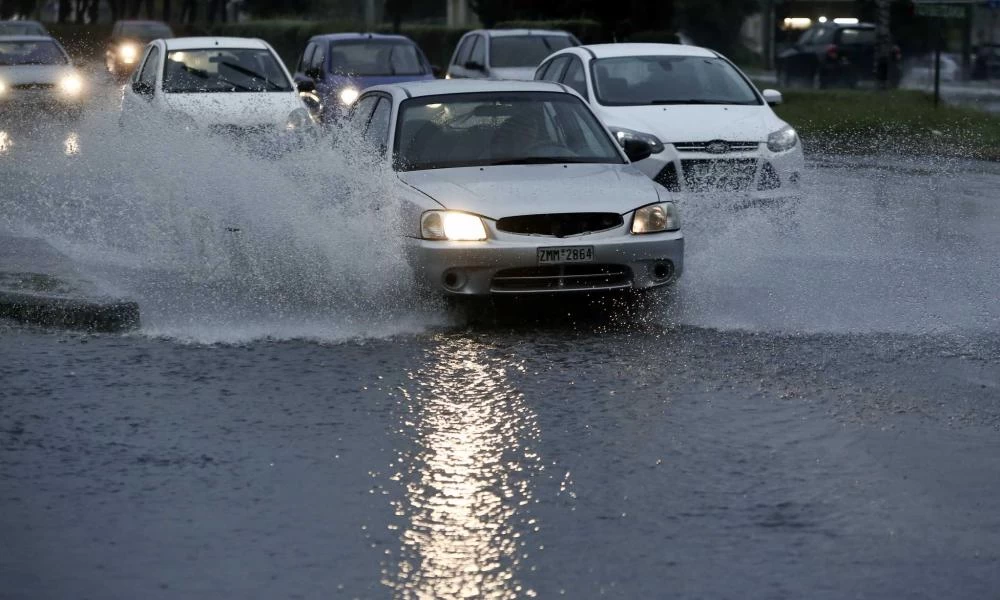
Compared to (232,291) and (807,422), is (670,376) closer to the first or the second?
(807,422)

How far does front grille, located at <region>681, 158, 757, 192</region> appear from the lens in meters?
14.5

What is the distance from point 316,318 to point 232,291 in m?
1.19

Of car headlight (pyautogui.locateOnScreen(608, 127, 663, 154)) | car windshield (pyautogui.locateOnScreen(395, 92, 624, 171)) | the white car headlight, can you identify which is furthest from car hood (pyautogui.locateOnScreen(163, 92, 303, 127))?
the white car headlight

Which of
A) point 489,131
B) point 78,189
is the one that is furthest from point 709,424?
point 78,189

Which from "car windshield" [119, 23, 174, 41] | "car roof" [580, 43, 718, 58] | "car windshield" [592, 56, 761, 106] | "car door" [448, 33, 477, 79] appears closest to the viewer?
"car windshield" [592, 56, 761, 106]

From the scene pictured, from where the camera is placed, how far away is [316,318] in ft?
32.3

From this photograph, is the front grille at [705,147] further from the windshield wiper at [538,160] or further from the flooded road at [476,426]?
the windshield wiper at [538,160]

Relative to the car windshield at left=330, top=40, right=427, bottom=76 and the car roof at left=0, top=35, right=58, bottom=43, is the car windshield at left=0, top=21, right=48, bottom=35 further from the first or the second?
the car windshield at left=330, top=40, right=427, bottom=76

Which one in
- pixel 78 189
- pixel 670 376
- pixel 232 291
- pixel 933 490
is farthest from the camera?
pixel 78 189

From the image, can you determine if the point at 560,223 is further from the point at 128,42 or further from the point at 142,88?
the point at 128,42

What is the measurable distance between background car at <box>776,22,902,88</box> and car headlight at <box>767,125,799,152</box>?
25852 millimetres

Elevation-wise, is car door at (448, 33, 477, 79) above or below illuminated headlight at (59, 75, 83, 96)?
above

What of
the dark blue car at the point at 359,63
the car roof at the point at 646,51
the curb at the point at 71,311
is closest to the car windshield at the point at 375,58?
the dark blue car at the point at 359,63

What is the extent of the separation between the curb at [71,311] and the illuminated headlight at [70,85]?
21275 mm
